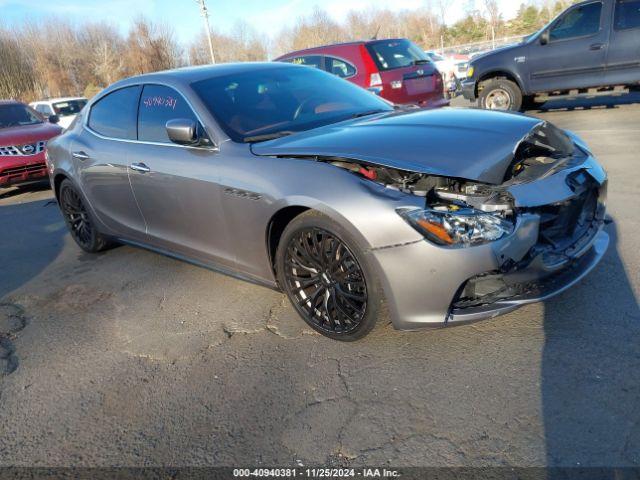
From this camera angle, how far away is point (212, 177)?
3.47 meters

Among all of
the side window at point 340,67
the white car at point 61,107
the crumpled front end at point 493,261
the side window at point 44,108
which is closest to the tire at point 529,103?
the side window at point 340,67

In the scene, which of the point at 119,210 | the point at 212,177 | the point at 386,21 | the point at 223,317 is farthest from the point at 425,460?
the point at 386,21

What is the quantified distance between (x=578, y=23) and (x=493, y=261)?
9.23 metres

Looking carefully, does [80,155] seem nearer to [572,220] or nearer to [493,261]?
[493,261]

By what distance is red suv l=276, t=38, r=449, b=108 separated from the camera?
8.87 m

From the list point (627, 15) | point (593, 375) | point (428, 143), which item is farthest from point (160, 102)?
point (627, 15)

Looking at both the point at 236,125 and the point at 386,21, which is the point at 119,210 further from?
the point at 386,21

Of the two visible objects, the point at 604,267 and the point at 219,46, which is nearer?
the point at 604,267

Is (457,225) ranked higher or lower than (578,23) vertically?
lower

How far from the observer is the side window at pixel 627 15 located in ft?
30.7

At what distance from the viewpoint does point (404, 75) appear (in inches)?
351

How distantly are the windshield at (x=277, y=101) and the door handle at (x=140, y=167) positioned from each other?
0.69 metres

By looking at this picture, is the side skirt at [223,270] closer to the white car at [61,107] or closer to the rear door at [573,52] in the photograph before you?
the rear door at [573,52]

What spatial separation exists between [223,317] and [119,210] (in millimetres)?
1512
